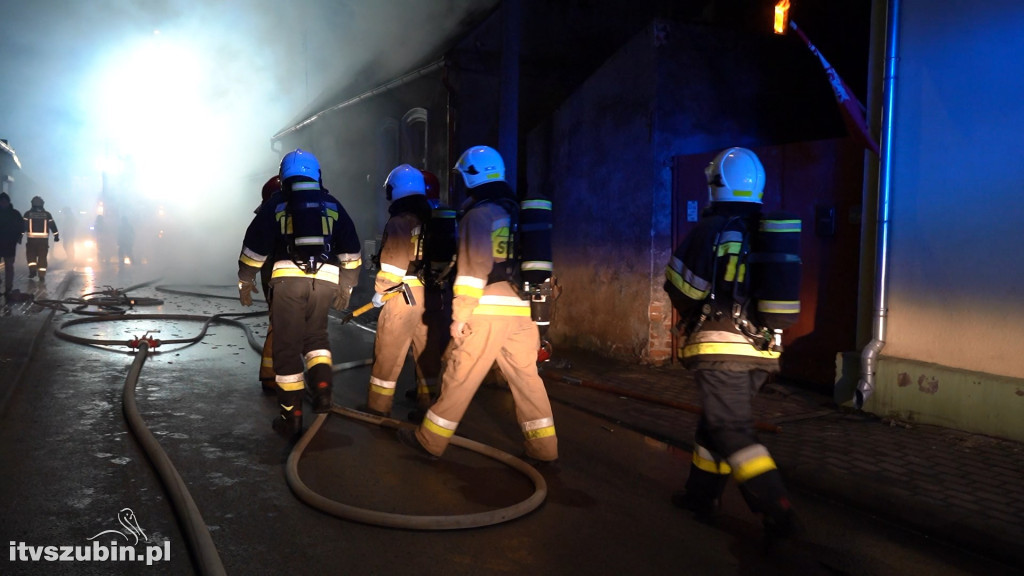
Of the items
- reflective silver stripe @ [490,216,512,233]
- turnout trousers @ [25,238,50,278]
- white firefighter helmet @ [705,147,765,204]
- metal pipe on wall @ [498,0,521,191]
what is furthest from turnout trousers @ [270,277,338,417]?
turnout trousers @ [25,238,50,278]

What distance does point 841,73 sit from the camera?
10.2m

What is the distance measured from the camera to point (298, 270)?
5.09m

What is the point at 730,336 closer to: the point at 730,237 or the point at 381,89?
the point at 730,237

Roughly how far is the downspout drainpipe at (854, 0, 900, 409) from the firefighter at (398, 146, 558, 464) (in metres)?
3.04

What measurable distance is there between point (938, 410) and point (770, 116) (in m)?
4.47

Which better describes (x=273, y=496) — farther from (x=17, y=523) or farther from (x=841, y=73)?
(x=841, y=73)

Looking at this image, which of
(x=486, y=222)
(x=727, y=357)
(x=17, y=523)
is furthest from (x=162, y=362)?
(x=727, y=357)

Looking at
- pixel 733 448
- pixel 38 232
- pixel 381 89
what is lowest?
pixel 733 448

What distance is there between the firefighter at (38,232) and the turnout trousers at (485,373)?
14.9 metres

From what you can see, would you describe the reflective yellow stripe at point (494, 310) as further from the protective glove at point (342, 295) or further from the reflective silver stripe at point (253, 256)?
the reflective silver stripe at point (253, 256)

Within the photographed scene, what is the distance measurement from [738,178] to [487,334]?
5.53ft

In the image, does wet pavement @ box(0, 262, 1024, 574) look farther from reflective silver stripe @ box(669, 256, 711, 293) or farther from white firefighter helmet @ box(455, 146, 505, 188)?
white firefighter helmet @ box(455, 146, 505, 188)

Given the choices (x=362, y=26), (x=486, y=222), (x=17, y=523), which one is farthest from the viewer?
(x=362, y=26)

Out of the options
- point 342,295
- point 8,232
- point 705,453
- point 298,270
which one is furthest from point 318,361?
point 8,232
